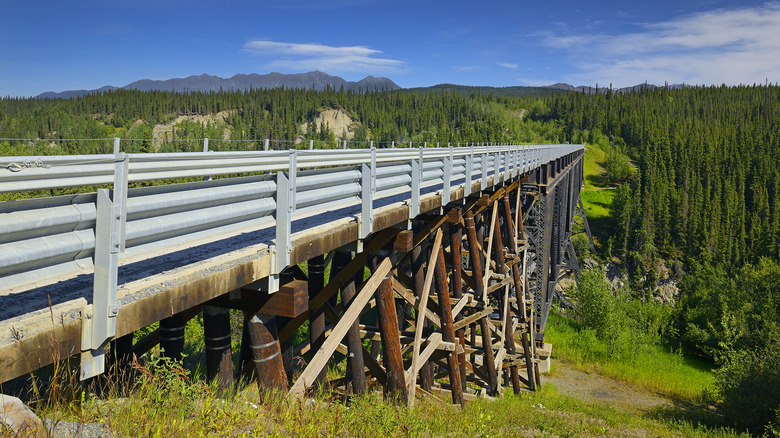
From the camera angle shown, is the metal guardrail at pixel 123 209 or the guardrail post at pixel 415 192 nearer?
the metal guardrail at pixel 123 209

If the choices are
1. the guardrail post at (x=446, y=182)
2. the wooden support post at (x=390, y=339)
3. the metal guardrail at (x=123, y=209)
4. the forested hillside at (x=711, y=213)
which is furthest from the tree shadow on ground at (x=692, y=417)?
the metal guardrail at (x=123, y=209)

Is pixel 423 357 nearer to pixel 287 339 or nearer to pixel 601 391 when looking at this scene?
pixel 287 339

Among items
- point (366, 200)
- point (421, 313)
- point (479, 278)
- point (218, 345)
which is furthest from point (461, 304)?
point (218, 345)

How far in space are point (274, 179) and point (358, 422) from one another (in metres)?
2.43

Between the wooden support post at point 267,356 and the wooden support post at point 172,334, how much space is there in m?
0.78

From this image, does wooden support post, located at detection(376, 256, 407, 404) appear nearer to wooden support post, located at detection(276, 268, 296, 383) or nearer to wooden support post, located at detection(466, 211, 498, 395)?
wooden support post, located at detection(276, 268, 296, 383)

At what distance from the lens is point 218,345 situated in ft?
15.8

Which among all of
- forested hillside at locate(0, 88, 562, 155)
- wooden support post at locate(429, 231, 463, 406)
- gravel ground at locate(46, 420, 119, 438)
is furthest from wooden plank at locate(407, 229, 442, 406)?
forested hillside at locate(0, 88, 562, 155)

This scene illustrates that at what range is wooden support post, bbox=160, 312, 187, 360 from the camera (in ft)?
16.4

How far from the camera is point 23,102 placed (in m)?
166

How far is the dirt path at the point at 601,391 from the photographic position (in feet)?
70.3

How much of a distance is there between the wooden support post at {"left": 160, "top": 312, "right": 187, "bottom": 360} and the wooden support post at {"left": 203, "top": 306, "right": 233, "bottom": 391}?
0.37 meters

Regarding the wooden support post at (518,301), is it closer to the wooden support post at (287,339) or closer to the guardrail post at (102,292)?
the wooden support post at (287,339)

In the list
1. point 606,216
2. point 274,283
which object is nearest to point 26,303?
point 274,283
